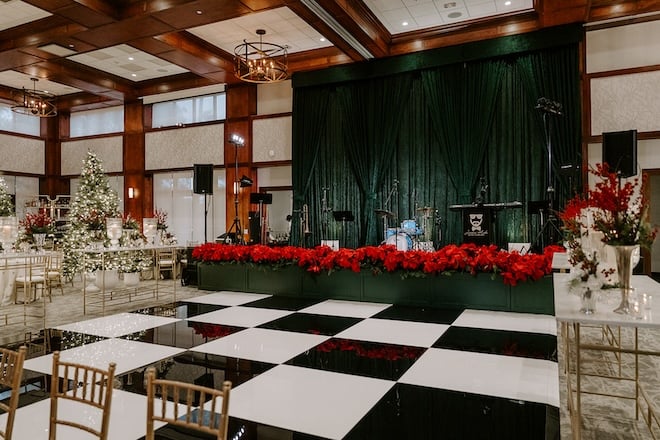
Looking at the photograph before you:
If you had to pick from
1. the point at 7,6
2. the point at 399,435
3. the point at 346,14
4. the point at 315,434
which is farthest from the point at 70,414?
the point at 7,6

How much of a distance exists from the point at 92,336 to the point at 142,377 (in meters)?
1.56

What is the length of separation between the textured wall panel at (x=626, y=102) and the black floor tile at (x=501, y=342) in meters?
5.18

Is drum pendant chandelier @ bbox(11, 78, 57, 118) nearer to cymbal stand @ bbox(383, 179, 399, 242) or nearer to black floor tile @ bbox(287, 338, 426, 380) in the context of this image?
cymbal stand @ bbox(383, 179, 399, 242)

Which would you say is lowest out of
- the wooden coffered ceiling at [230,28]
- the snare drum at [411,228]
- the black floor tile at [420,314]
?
the black floor tile at [420,314]

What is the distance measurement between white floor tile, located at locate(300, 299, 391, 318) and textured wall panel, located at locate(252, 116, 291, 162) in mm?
5293

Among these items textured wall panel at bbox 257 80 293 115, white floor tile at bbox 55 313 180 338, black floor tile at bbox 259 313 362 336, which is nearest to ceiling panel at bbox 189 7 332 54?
textured wall panel at bbox 257 80 293 115

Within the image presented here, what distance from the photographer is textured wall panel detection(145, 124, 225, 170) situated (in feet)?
37.7

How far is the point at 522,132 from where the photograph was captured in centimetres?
855

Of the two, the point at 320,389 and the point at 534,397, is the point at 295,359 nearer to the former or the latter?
the point at 320,389


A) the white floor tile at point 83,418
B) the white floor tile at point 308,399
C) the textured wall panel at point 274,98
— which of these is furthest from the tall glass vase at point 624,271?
the textured wall panel at point 274,98

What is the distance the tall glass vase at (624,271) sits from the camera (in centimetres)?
202

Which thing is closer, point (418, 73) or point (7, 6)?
point (7, 6)

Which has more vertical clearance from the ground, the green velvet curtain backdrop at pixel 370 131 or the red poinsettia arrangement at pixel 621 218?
the green velvet curtain backdrop at pixel 370 131

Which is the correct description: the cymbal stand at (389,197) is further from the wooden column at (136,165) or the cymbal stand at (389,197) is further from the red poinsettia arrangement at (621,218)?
the red poinsettia arrangement at (621,218)
